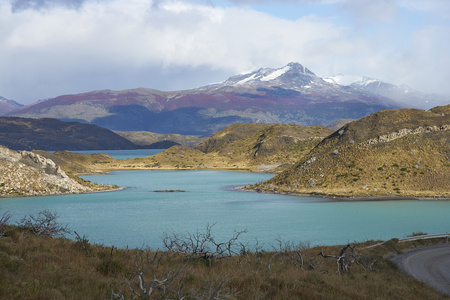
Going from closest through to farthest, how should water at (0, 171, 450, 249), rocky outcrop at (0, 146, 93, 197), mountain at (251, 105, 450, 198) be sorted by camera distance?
water at (0, 171, 450, 249) → mountain at (251, 105, 450, 198) → rocky outcrop at (0, 146, 93, 197)

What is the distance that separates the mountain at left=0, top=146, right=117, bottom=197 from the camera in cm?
8375

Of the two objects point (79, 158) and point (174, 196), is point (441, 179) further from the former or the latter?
point (79, 158)

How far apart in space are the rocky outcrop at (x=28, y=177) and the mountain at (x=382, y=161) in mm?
43435

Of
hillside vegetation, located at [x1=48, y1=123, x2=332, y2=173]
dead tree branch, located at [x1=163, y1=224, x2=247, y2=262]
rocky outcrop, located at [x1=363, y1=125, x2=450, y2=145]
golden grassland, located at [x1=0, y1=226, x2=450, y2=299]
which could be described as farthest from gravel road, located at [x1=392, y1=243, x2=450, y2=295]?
hillside vegetation, located at [x1=48, y1=123, x2=332, y2=173]

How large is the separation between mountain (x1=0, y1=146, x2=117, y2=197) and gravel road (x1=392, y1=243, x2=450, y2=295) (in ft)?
239

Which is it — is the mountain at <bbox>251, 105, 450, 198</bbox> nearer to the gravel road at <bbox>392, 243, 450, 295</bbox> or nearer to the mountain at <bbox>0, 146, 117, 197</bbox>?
the mountain at <bbox>0, 146, 117, 197</bbox>

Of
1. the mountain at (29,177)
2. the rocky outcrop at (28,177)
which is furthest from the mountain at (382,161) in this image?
the rocky outcrop at (28,177)

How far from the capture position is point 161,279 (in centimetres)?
1516

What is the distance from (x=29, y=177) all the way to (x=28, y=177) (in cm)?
19

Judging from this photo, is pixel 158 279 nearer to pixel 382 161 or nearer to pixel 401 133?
pixel 382 161

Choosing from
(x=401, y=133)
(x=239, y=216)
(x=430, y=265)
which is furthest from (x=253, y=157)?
(x=430, y=265)

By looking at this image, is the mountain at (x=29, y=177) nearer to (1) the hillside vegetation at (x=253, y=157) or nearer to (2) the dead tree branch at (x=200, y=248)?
(2) the dead tree branch at (x=200, y=248)

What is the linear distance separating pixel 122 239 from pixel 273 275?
3208cm

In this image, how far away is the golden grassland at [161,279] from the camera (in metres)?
11.8
